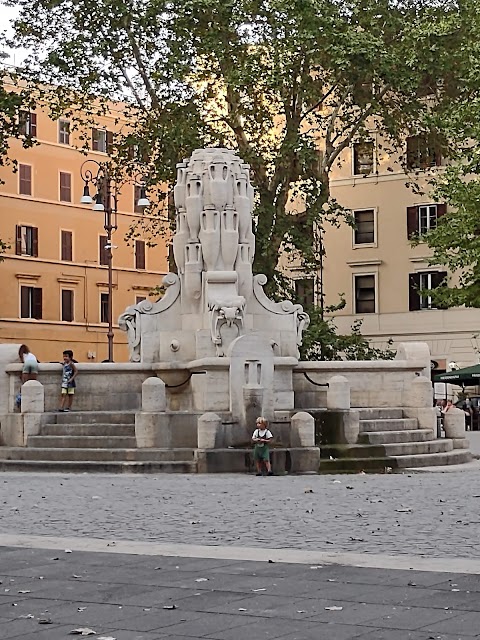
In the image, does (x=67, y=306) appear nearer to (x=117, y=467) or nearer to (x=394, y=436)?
(x=394, y=436)

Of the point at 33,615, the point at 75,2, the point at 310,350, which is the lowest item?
the point at 33,615

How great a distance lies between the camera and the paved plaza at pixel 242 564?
7984 millimetres

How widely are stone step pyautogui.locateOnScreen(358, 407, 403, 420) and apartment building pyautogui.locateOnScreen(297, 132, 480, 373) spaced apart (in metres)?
34.2

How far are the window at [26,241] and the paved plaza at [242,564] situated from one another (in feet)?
169

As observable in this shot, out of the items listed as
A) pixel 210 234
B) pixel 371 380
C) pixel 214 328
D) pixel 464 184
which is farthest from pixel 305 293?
pixel 214 328

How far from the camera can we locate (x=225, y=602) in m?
8.73

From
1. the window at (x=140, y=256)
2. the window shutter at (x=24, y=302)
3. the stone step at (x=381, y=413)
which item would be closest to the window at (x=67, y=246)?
the window shutter at (x=24, y=302)

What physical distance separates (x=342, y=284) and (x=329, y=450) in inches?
1649

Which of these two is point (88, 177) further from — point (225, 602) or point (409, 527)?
point (225, 602)

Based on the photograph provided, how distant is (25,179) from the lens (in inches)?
2771

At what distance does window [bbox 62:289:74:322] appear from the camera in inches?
2825

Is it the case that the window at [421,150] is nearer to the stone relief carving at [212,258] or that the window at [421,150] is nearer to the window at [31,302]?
the stone relief carving at [212,258]

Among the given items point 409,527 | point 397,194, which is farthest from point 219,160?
point 397,194

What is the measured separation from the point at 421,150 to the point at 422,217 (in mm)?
18154
